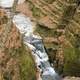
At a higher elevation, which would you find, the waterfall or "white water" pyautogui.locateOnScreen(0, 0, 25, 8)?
"white water" pyautogui.locateOnScreen(0, 0, 25, 8)

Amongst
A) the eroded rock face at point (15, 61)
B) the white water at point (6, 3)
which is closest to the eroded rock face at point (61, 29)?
the white water at point (6, 3)

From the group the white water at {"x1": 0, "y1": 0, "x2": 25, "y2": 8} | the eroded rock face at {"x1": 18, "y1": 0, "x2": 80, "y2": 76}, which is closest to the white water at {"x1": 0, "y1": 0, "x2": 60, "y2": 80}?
the eroded rock face at {"x1": 18, "y1": 0, "x2": 80, "y2": 76}

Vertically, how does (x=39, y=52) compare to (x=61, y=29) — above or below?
below

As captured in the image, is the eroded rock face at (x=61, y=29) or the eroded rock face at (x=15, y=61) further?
the eroded rock face at (x=61, y=29)

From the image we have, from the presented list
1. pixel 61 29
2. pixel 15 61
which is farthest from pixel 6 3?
pixel 15 61

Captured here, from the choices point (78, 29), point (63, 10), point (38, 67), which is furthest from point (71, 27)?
point (38, 67)

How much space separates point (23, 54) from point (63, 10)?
376 cm

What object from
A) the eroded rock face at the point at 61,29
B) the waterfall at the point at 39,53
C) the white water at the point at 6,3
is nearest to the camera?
the waterfall at the point at 39,53

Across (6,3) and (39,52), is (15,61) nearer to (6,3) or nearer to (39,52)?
(39,52)

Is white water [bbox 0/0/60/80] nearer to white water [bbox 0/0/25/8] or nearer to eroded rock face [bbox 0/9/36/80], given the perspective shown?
eroded rock face [bbox 0/9/36/80]

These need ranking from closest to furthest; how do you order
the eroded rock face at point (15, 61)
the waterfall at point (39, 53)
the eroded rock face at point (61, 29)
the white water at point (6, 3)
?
1. the eroded rock face at point (15, 61)
2. the waterfall at point (39, 53)
3. the eroded rock face at point (61, 29)
4. the white water at point (6, 3)

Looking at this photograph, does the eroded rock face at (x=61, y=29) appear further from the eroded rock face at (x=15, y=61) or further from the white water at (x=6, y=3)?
the eroded rock face at (x=15, y=61)

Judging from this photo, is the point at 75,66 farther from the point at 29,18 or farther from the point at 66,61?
the point at 29,18

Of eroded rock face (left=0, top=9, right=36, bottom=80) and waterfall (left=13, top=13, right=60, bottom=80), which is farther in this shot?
waterfall (left=13, top=13, right=60, bottom=80)
